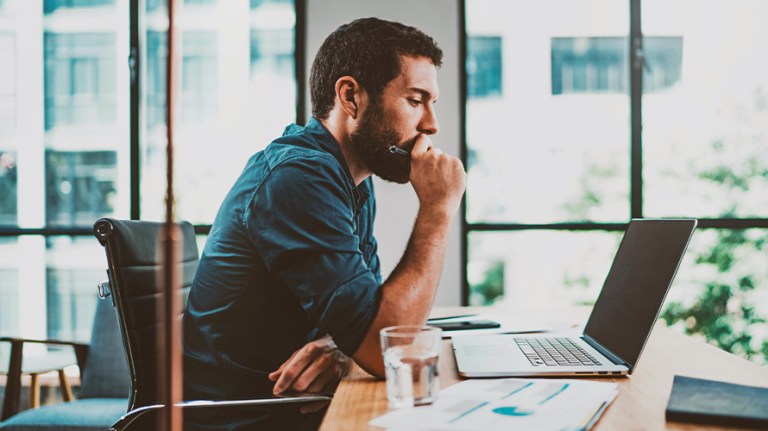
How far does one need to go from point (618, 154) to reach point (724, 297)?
851mm

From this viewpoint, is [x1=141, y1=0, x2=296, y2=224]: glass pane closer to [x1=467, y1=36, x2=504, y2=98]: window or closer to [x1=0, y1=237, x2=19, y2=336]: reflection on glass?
[x1=0, y1=237, x2=19, y2=336]: reflection on glass

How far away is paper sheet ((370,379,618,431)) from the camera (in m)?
0.75

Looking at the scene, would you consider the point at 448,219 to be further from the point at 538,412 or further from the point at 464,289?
the point at 464,289

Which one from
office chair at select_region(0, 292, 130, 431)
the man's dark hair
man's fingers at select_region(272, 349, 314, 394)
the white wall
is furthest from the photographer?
the white wall

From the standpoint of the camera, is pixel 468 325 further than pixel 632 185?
No

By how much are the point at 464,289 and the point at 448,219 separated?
190 centimetres

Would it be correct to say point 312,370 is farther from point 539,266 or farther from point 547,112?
point 547,112

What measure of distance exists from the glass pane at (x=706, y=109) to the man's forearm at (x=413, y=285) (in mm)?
2215

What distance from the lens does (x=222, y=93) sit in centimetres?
329

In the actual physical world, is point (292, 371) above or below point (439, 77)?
below

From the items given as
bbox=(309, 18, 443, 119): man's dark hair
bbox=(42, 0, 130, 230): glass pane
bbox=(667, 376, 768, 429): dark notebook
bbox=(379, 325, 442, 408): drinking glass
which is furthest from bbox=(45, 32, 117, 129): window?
bbox=(667, 376, 768, 429): dark notebook

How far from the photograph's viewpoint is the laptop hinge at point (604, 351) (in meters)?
1.06

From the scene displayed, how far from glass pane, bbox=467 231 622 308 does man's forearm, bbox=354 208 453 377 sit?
1.94 m

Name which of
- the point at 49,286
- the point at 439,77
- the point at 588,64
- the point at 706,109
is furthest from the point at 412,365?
the point at 49,286
